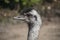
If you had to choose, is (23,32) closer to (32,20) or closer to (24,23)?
(24,23)

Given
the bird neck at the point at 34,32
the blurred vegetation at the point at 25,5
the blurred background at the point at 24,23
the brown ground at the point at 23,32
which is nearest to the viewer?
the bird neck at the point at 34,32

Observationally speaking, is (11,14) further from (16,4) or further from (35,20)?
(35,20)

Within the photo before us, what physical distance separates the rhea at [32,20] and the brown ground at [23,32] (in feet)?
7.95

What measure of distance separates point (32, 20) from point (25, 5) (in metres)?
3.68

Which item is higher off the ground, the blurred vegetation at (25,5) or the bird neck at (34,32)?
the blurred vegetation at (25,5)

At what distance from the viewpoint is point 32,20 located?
460cm

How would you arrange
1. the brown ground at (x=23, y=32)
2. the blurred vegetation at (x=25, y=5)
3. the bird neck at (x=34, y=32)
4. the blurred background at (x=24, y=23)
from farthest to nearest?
1. the blurred vegetation at (x=25, y=5)
2. the blurred background at (x=24, y=23)
3. the brown ground at (x=23, y=32)
4. the bird neck at (x=34, y=32)

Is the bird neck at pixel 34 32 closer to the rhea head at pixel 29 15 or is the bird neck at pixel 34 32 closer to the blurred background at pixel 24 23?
the rhea head at pixel 29 15

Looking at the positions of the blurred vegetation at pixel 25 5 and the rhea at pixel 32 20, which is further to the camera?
the blurred vegetation at pixel 25 5

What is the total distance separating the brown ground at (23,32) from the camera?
7.13 m

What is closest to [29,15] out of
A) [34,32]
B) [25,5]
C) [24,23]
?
[34,32]

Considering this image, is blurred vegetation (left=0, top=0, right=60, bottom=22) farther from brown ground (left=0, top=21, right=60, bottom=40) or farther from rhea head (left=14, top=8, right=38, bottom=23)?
rhea head (left=14, top=8, right=38, bottom=23)

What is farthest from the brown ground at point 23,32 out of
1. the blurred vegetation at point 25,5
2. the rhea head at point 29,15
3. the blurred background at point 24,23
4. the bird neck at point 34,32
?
the bird neck at point 34,32

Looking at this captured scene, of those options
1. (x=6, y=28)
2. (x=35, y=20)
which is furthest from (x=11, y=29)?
(x=35, y=20)
